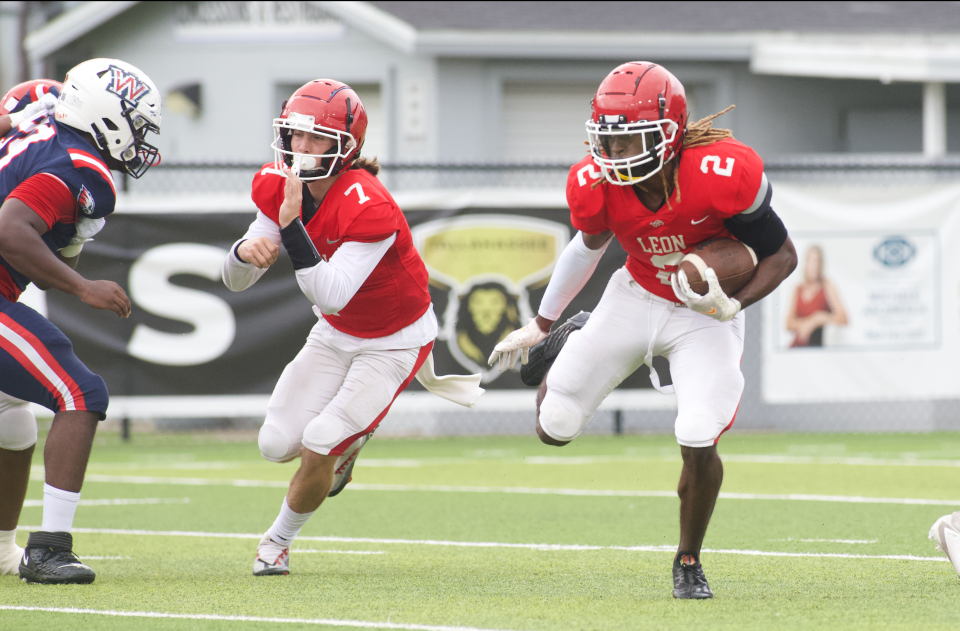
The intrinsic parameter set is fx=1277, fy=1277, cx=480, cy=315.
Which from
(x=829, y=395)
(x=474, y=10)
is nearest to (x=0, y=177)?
(x=829, y=395)

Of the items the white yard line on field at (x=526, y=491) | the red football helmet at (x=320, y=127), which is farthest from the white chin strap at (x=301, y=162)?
the white yard line on field at (x=526, y=491)

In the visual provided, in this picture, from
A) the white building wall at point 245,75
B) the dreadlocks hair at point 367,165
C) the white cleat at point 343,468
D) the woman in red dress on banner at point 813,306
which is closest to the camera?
the dreadlocks hair at point 367,165

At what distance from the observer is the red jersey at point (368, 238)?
16.5 feet

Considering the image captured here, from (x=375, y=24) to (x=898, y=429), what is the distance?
636 cm

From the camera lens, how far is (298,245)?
475 centimetres

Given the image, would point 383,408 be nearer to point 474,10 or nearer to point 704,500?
point 704,500

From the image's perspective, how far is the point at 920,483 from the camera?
26.3 feet

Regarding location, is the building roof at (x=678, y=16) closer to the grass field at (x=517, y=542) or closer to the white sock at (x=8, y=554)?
the grass field at (x=517, y=542)

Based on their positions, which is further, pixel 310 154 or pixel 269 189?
pixel 269 189

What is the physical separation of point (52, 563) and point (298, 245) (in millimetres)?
1539

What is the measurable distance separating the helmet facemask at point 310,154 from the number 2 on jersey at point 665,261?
1.30 meters

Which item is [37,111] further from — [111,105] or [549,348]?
[549,348]

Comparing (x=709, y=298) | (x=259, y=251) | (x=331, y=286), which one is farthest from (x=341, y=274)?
(x=709, y=298)

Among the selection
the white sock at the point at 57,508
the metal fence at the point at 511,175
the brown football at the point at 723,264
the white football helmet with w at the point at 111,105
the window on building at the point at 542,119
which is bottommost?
the white sock at the point at 57,508
